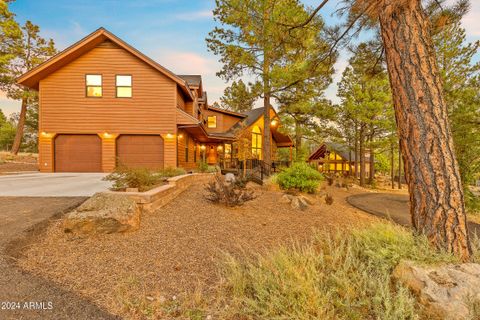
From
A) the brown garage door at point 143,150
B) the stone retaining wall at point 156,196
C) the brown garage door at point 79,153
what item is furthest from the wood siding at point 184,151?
the stone retaining wall at point 156,196

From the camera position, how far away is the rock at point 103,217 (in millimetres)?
3608

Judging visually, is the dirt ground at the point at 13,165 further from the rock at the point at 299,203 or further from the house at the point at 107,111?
the rock at the point at 299,203

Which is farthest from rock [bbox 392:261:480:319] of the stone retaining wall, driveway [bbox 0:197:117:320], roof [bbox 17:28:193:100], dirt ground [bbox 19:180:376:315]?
roof [bbox 17:28:193:100]

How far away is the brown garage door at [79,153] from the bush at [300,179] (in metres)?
10.3

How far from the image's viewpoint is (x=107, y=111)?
12.5 m

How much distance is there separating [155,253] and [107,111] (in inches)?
467

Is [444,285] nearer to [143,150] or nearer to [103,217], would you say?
[103,217]

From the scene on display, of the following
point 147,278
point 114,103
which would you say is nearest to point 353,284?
point 147,278

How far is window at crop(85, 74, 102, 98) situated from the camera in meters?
12.5

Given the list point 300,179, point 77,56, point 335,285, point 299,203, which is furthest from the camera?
point 77,56

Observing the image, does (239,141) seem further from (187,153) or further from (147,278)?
(147,278)

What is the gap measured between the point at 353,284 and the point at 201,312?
1.61 meters

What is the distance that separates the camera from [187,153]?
1592cm

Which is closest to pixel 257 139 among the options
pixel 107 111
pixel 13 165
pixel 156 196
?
pixel 107 111
